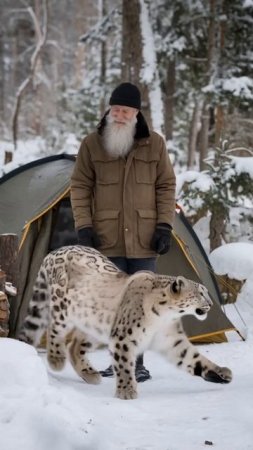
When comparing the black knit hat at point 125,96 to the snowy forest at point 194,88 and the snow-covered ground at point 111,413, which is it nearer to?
the snow-covered ground at point 111,413

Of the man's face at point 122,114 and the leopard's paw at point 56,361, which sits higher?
the man's face at point 122,114

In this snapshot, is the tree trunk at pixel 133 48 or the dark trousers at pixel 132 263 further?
the tree trunk at pixel 133 48

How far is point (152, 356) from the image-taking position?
593cm

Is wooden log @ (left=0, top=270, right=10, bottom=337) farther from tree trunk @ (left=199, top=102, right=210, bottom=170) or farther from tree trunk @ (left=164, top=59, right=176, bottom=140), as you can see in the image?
tree trunk @ (left=164, top=59, right=176, bottom=140)

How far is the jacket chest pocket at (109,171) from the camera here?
15.9 feet

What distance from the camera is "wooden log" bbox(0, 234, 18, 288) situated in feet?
14.9

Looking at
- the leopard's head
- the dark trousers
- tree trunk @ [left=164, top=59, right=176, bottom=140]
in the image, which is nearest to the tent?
the dark trousers

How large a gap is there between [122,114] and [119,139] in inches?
7.7

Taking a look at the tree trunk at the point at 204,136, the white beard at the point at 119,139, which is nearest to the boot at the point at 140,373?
the white beard at the point at 119,139

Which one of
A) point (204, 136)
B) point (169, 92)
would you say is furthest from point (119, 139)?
point (169, 92)

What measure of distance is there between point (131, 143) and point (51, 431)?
2418 mm

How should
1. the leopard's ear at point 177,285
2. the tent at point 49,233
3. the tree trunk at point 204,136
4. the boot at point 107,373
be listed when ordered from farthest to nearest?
the tree trunk at point 204,136 → the tent at point 49,233 → the boot at point 107,373 → the leopard's ear at point 177,285

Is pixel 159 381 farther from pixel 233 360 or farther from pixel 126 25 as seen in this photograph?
pixel 126 25

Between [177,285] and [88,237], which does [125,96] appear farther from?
[177,285]
